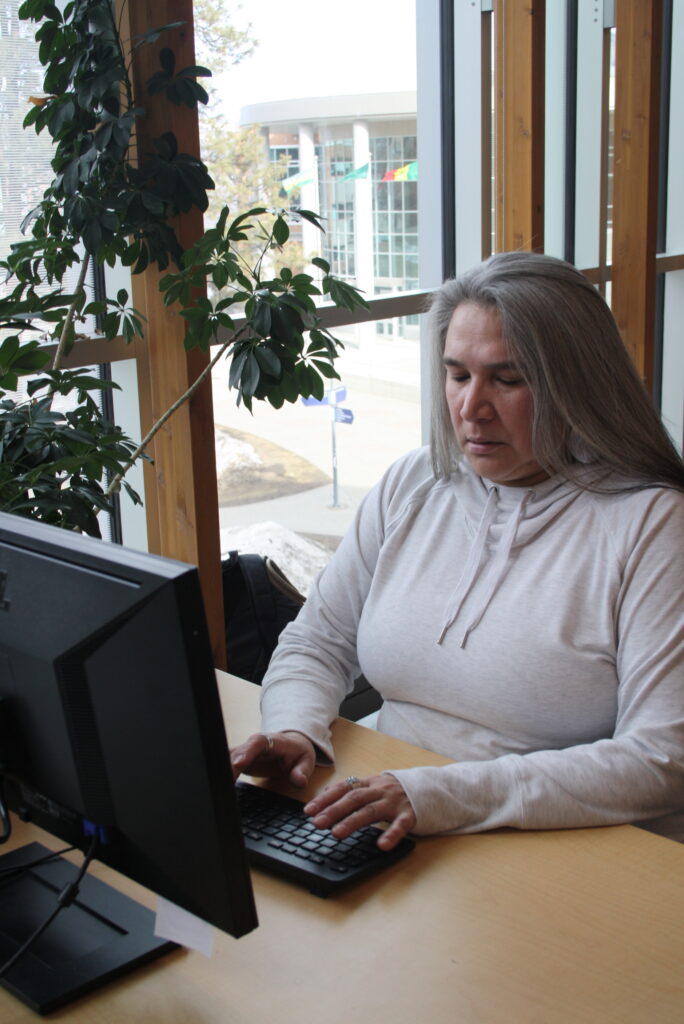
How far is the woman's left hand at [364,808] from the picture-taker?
4.36 ft

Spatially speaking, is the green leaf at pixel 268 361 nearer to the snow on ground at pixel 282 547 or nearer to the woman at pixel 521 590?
the woman at pixel 521 590

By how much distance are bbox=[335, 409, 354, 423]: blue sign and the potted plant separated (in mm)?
Answer: 952

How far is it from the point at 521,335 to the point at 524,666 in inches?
20.1

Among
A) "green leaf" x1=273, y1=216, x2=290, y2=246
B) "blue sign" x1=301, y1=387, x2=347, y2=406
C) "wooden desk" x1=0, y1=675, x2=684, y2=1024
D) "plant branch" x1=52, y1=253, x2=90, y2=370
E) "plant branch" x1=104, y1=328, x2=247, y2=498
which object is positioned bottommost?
"wooden desk" x1=0, y1=675, x2=684, y2=1024

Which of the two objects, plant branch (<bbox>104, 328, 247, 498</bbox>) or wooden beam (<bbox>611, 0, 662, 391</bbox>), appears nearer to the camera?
plant branch (<bbox>104, 328, 247, 498</bbox>)

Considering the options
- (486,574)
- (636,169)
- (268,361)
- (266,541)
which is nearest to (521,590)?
(486,574)

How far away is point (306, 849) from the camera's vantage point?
4.31ft

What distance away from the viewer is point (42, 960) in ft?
3.70

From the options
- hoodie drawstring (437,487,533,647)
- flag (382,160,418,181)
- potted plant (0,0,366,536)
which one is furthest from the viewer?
flag (382,160,418,181)

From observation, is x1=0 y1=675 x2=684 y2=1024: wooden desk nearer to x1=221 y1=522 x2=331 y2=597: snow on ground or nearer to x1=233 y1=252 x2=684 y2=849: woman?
x1=233 y1=252 x2=684 y2=849: woman

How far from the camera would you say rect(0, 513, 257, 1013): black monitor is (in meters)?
0.90

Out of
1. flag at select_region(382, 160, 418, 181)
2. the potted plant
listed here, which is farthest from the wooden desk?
flag at select_region(382, 160, 418, 181)

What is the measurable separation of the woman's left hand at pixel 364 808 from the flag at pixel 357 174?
7.62 ft

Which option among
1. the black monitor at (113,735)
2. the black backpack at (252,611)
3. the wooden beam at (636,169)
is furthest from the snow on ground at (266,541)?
the black monitor at (113,735)
